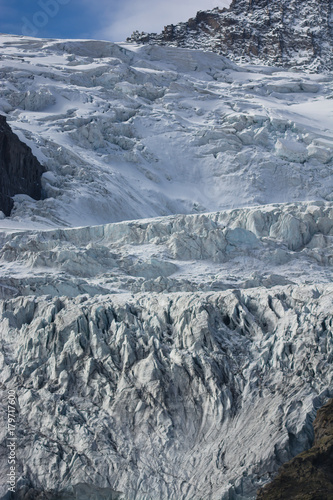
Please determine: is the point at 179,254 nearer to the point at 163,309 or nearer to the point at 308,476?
the point at 163,309

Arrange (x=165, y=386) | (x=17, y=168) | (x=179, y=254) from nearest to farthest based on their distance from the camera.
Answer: (x=165, y=386) → (x=179, y=254) → (x=17, y=168)

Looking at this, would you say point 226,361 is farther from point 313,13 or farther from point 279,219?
point 313,13

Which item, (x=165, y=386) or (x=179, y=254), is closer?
(x=165, y=386)

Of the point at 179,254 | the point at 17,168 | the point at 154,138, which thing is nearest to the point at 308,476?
the point at 179,254

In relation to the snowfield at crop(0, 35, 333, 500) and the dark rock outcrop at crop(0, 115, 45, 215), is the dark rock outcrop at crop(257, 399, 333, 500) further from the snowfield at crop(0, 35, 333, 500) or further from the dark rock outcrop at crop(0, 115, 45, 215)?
the dark rock outcrop at crop(0, 115, 45, 215)

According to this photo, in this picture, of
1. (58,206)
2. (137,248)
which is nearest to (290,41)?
(58,206)
